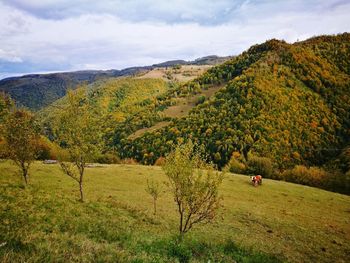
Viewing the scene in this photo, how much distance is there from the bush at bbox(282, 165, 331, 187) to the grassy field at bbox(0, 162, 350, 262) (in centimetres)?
1800

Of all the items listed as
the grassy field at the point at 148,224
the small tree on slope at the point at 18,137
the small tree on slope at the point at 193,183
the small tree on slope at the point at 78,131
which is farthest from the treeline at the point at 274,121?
the small tree on slope at the point at 193,183

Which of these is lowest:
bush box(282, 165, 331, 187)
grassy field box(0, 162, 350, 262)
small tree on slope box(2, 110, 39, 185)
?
bush box(282, 165, 331, 187)

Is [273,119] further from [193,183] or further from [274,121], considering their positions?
[193,183]

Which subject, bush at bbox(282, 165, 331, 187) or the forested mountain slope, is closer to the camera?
bush at bbox(282, 165, 331, 187)

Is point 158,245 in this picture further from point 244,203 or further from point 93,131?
point 244,203

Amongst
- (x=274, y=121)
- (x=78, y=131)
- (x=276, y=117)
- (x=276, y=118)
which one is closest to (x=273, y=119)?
(x=274, y=121)

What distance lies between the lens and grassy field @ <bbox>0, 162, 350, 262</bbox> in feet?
35.9

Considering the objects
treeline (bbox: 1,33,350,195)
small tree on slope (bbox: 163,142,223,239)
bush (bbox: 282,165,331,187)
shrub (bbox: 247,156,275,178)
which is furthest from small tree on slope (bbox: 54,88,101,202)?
bush (bbox: 282,165,331,187)

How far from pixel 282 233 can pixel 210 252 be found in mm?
17135

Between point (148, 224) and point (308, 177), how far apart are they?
60.3 m

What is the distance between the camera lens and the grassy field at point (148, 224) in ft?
35.9

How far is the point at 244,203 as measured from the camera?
39.8 meters

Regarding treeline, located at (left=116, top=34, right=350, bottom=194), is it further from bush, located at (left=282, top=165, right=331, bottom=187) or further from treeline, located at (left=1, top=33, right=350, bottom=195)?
bush, located at (left=282, top=165, right=331, bottom=187)

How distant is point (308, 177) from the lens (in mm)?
70938
